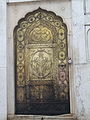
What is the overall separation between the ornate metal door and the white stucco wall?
6.8 inches

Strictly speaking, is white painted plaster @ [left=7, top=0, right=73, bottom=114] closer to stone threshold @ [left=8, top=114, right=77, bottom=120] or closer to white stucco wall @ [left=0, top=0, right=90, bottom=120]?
white stucco wall @ [left=0, top=0, right=90, bottom=120]

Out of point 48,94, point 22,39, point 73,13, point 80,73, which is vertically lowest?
point 48,94

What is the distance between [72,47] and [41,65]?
3.26ft

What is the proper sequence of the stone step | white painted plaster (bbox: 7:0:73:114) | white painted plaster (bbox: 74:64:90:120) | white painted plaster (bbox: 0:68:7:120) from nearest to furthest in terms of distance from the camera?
white painted plaster (bbox: 74:64:90:120)
the stone step
white painted plaster (bbox: 0:68:7:120)
white painted plaster (bbox: 7:0:73:114)

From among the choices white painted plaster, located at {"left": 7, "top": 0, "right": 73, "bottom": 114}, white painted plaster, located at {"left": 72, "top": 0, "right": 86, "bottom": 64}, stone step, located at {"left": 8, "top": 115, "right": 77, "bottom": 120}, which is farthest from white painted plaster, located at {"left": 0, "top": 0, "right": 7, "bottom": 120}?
white painted plaster, located at {"left": 72, "top": 0, "right": 86, "bottom": 64}

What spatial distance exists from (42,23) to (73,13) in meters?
0.93

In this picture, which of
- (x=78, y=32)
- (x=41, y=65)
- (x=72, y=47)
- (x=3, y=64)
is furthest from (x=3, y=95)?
(x=78, y=32)

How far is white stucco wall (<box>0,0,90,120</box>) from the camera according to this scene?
762 centimetres

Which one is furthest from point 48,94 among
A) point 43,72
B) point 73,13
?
point 73,13

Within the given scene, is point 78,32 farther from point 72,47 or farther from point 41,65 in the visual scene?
point 41,65

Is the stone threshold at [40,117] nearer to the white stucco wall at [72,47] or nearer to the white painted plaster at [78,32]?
the white stucco wall at [72,47]

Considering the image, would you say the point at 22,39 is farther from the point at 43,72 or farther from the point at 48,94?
the point at 48,94

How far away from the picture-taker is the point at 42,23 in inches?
322

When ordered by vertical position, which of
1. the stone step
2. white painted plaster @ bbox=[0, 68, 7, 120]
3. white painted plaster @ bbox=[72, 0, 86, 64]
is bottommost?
the stone step
